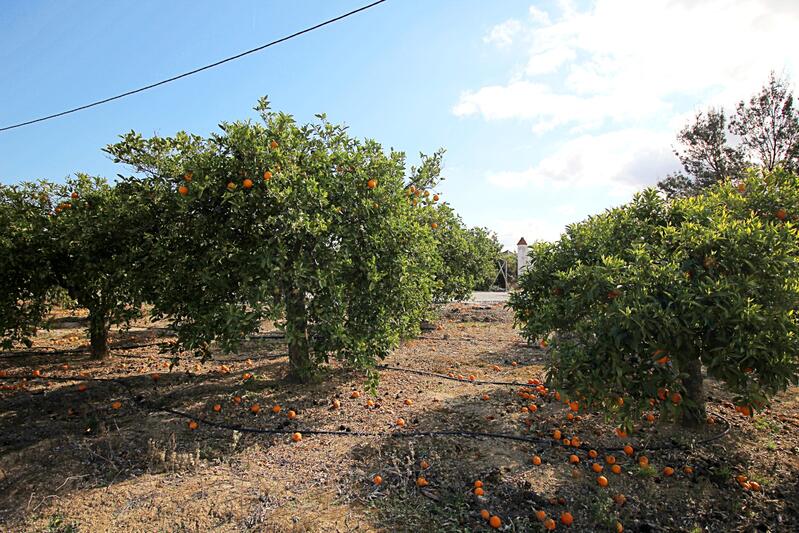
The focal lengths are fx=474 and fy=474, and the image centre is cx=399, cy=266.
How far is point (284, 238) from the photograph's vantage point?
15.1 feet

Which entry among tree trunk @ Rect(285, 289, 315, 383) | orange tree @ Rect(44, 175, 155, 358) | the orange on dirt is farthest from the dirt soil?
orange tree @ Rect(44, 175, 155, 358)

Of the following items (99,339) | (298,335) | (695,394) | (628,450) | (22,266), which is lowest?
(628,450)

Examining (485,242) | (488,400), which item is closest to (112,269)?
(488,400)

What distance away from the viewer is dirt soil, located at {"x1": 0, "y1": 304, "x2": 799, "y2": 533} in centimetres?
322

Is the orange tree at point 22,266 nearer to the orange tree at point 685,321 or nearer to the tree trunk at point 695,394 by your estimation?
the orange tree at point 685,321

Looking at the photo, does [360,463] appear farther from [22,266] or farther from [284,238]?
[22,266]

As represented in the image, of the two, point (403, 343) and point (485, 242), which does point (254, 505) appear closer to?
point (403, 343)

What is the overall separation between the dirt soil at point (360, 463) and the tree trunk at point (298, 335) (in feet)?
0.76

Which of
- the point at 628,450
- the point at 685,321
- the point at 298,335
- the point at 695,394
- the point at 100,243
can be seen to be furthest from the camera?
the point at 100,243

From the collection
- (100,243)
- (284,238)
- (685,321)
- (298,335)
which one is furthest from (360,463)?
(100,243)

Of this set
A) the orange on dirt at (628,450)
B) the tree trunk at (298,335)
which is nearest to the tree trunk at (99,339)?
the tree trunk at (298,335)

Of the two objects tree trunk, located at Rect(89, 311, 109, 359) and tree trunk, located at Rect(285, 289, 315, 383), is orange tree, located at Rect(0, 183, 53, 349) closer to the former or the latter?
tree trunk, located at Rect(89, 311, 109, 359)

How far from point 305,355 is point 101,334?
4.20m

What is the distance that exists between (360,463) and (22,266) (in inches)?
194
